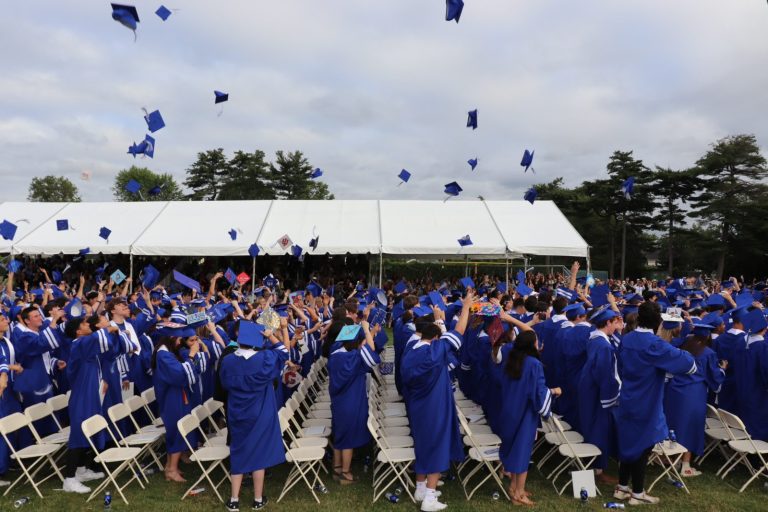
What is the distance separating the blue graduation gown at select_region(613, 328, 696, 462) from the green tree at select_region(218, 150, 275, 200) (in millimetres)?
44114

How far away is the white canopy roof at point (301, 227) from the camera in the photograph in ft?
50.5

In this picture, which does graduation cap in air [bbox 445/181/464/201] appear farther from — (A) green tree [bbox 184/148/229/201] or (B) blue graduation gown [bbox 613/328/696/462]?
(A) green tree [bbox 184/148/229/201]

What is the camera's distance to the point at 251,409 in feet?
15.6

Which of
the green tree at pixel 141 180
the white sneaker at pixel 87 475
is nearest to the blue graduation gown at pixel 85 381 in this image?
the white sneaker at pixel 87 475

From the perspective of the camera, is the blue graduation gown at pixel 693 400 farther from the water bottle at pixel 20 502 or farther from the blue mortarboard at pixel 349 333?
the water bottle at pixel 20 502

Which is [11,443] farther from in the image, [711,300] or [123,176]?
[123,176]

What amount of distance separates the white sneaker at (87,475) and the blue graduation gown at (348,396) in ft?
8.18

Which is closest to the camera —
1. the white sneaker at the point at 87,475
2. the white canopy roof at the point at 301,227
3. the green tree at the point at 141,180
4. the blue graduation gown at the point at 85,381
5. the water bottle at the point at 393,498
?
the water bottle at the point at 393,498

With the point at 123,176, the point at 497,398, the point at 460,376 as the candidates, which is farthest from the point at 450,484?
the point at 123,176

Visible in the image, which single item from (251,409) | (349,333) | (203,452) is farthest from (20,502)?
(349,333)

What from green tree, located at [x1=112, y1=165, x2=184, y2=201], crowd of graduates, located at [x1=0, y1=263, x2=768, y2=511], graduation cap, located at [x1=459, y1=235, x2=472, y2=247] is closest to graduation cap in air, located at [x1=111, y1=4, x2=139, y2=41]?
crowd of graduates, located at [x1=0, y1=263, x2=768, y2=511]

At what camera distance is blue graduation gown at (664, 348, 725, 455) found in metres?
5.51

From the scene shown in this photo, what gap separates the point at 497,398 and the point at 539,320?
5.20 ft

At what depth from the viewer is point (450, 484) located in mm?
5477
